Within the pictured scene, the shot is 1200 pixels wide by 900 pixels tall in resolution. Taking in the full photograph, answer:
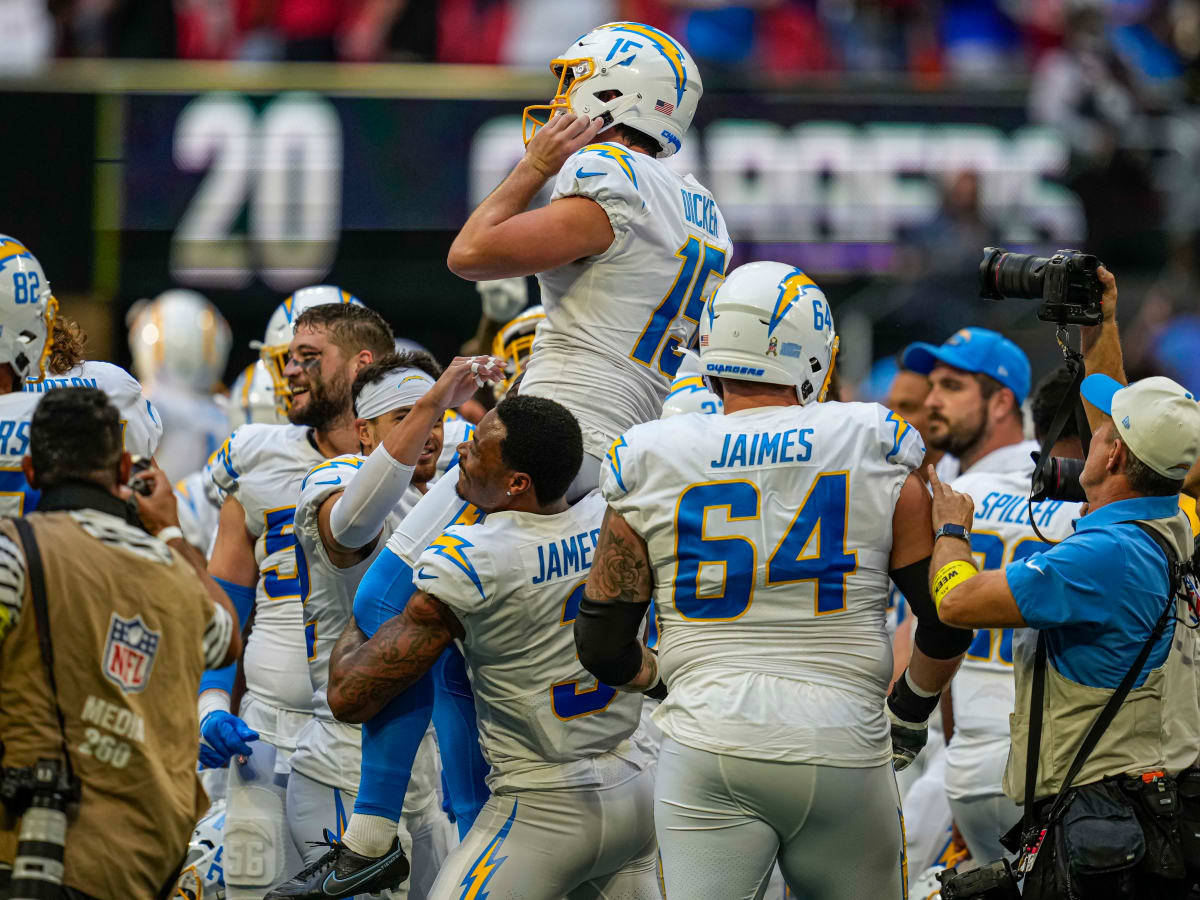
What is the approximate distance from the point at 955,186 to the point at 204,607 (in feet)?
35.3

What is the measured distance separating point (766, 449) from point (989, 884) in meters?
1.46

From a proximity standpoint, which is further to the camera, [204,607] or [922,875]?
[922,875]

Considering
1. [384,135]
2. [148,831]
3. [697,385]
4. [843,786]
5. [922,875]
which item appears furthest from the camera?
[384,135]

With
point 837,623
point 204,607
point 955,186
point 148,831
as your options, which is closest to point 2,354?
point 204,607

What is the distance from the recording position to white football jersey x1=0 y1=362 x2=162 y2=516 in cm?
482

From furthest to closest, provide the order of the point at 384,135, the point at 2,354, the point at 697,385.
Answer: the point at 384,135, the point at 697,385, the point at 2,354

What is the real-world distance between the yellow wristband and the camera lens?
3.36ft

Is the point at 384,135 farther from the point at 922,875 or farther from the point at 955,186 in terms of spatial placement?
the point at 922,875

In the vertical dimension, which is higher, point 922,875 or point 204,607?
point 204,607

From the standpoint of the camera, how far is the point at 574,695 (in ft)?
17.1

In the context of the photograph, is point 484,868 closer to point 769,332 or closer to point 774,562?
point 774,562

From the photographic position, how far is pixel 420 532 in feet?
17.4

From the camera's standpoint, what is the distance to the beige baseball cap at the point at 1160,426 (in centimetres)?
485

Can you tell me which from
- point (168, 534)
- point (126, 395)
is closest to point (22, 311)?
point (126, 395)
